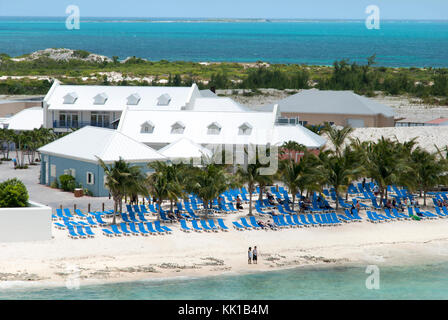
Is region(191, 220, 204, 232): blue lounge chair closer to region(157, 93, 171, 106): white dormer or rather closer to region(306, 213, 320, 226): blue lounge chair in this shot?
region(306, 213, 320, 226): blue lounge chair

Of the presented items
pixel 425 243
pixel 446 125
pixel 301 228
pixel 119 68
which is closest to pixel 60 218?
pixel 301 228

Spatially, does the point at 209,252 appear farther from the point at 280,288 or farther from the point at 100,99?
the point at 100,99

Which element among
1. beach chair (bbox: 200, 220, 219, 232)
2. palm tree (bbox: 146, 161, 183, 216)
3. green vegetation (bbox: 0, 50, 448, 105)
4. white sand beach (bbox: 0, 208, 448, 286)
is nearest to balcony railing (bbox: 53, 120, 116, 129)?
palm tree (bbox: 146, 161, 183, 216)

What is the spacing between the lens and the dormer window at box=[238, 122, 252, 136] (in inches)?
1996

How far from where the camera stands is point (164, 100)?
59.4 metres

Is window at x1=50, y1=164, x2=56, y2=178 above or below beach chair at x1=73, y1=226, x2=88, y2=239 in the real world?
above

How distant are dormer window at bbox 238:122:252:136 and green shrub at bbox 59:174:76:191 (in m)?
12.8

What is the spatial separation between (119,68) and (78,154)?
91.5 m

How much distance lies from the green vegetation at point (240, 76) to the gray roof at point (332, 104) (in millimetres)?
25855

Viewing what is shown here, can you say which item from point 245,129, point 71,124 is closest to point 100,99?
point 71,124

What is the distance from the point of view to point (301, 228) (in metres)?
35.6

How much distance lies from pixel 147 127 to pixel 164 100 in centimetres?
858

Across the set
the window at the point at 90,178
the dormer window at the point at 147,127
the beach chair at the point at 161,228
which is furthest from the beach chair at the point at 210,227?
the dormer window at the point at 147,127

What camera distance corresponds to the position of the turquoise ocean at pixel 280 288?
26.3 metres
